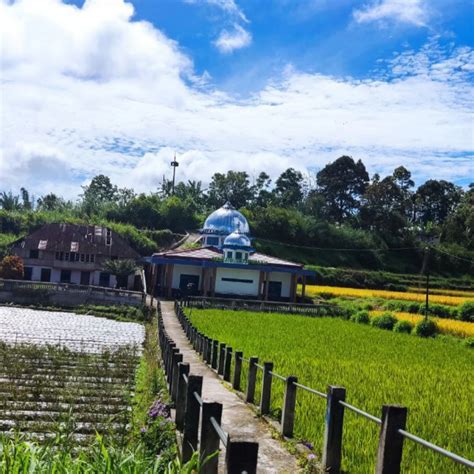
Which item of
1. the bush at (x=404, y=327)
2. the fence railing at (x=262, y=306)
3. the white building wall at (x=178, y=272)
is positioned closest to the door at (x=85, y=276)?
the white building wall at (x=178, y=272)

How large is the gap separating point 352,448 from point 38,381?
8.37 m

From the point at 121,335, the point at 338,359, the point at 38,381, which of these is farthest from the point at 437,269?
the point at 38,381

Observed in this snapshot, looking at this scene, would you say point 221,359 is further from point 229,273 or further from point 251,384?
point 229,273

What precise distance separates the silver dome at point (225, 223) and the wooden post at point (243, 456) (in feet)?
160

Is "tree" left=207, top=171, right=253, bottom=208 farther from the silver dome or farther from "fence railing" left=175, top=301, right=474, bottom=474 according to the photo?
"fence railing" left=175, top=301, right=474, bottom=474

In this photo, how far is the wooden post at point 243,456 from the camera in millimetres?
3826

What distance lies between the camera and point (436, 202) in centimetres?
9162

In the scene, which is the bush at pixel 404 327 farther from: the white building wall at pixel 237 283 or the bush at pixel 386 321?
the white building wall at pixel 237 283

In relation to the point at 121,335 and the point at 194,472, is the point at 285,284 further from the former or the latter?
the point at 194,472

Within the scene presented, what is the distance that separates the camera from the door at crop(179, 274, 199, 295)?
44766 mm

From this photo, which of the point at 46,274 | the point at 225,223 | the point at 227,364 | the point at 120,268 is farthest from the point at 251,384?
the point at 225,223

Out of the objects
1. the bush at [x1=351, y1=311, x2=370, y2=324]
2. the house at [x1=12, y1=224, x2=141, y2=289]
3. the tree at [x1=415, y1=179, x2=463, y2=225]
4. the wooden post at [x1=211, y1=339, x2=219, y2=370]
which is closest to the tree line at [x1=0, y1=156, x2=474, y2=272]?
the tree at [x1=415, y1=179, x2=463, y2=225]

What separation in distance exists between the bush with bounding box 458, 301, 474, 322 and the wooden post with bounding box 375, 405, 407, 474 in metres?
32.1

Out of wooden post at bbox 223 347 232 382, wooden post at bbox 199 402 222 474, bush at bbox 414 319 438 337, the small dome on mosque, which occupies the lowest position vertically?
bush at bbox 414 319 438 337
